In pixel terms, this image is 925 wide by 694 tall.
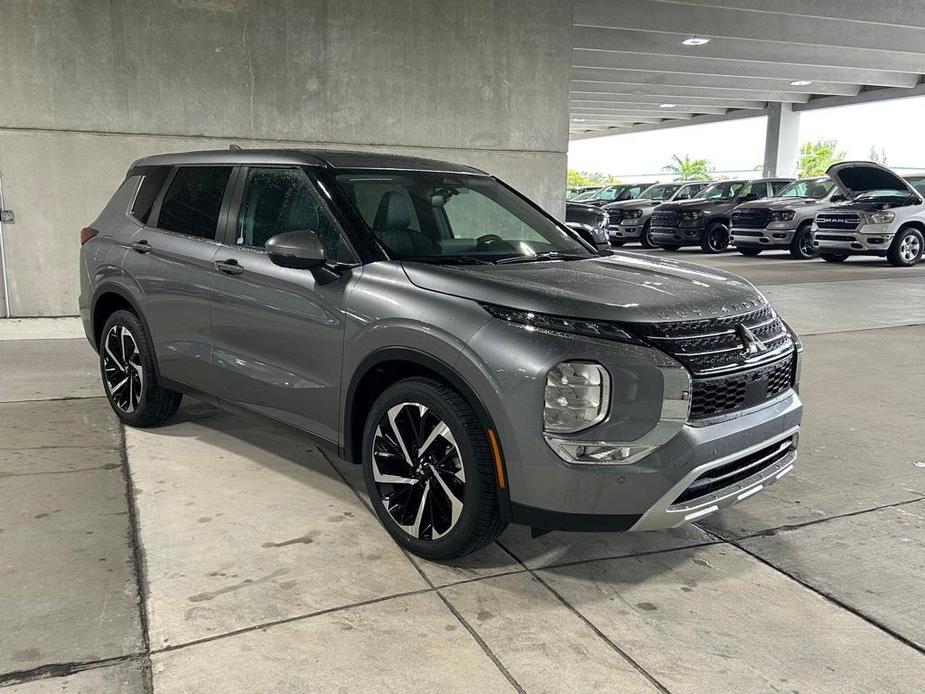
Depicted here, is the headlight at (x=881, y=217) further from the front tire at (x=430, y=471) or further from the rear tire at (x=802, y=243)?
the front tire at (x=430, y=471)

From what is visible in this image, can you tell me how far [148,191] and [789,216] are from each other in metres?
15.6

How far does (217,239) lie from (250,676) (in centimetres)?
245

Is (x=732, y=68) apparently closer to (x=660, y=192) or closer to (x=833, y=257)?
(x=660, y=192)

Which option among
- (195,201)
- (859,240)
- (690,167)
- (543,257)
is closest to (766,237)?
(859,240)

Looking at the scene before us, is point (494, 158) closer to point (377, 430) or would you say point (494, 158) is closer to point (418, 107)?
point (418, 107)

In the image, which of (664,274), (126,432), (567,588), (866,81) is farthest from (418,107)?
(866,81)

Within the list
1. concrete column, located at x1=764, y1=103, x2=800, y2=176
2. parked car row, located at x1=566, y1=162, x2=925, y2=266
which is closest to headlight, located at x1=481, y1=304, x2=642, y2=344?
parked car row, located at x1=566, y1=162, x2=925, y2=266

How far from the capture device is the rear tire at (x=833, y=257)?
677 inches

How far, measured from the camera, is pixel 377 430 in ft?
11.6

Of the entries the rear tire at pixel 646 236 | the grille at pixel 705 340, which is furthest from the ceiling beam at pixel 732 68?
the grille at pixel 705 340

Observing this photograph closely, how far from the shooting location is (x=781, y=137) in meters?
31.0

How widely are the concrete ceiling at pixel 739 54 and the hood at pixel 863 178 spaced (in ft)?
9.28

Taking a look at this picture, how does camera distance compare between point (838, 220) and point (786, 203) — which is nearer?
point (838, 220)

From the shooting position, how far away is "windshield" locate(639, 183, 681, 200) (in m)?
23.4
